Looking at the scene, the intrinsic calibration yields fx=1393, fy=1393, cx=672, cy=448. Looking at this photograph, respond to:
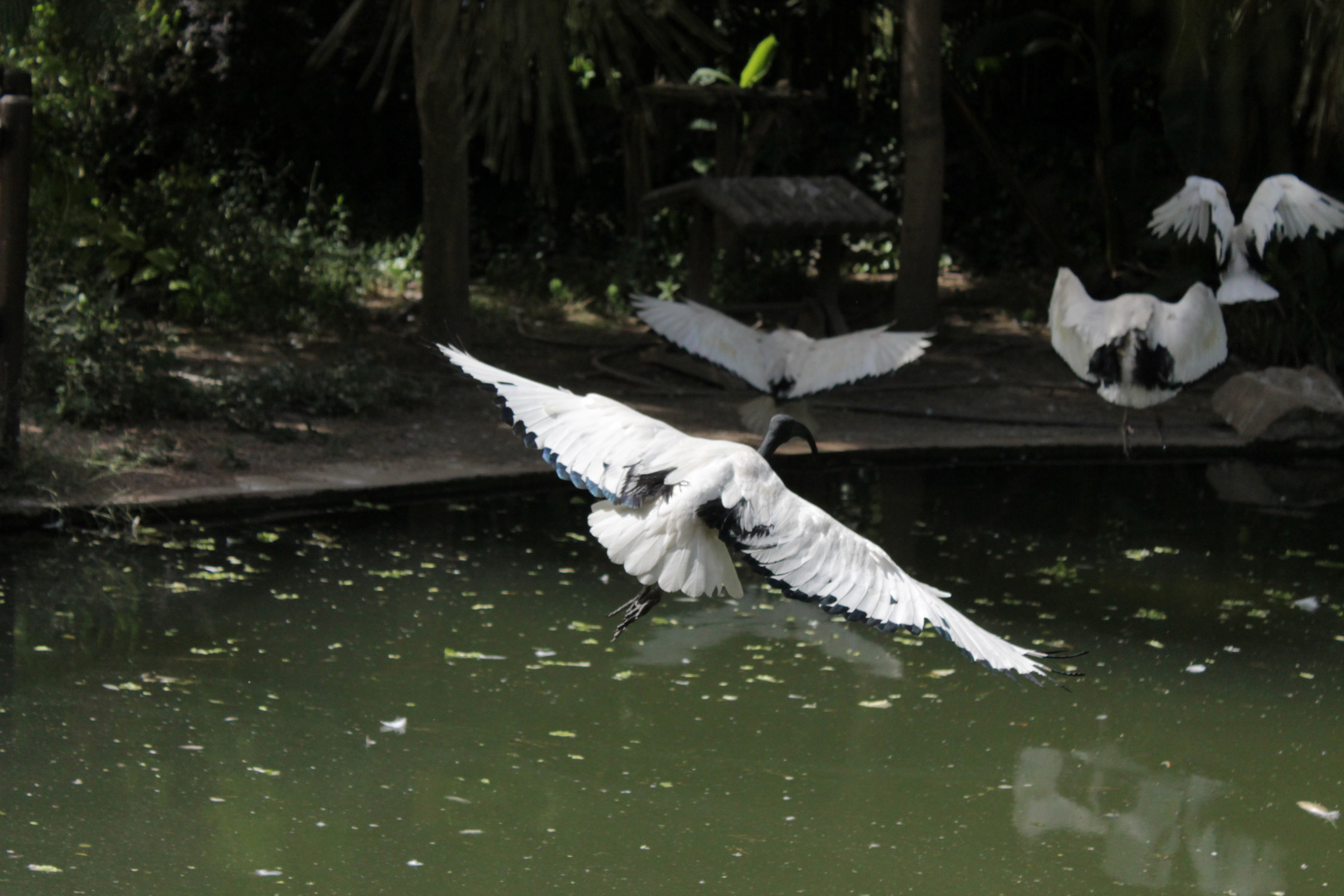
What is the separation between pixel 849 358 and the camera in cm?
620

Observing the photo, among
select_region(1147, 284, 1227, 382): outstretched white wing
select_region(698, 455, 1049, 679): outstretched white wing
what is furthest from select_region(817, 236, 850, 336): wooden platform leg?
select_region(698, 455, 1049, 679): outstretched white wing

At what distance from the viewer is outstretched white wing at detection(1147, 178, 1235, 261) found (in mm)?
→ 6332

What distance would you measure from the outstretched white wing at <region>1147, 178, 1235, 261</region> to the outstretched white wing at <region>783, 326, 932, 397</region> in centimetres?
128

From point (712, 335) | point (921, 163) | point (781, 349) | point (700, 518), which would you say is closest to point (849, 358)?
point (781, 349)

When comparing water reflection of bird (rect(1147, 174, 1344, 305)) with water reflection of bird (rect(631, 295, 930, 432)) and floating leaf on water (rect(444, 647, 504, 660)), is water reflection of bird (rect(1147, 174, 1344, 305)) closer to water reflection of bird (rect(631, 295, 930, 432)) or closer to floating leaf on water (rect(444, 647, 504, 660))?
water reflection of bird (rect(631, 295, 930, 432))

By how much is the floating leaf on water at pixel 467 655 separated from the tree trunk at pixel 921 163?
5.95 metres

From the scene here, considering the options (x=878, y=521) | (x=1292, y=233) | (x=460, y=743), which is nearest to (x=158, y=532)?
(x=460, y=743)

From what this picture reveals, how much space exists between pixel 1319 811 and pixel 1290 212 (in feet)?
12.9

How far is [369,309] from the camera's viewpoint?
10867 mm

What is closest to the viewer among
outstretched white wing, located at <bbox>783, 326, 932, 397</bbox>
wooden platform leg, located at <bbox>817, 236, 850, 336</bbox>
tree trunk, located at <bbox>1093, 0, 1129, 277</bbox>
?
outstretched white wing, located at <bbox>783, 326, 932, 397</bbox>

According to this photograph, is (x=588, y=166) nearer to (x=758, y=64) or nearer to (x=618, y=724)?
(x=618, y=724)

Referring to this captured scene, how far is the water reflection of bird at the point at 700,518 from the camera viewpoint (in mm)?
3041

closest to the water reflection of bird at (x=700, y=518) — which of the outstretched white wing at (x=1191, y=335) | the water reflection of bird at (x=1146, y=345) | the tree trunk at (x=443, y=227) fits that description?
the water reflection of bird at (x=1146, y=345)

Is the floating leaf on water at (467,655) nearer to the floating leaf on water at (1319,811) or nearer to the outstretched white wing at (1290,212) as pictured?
the floating leaf on water at (1319,811)
